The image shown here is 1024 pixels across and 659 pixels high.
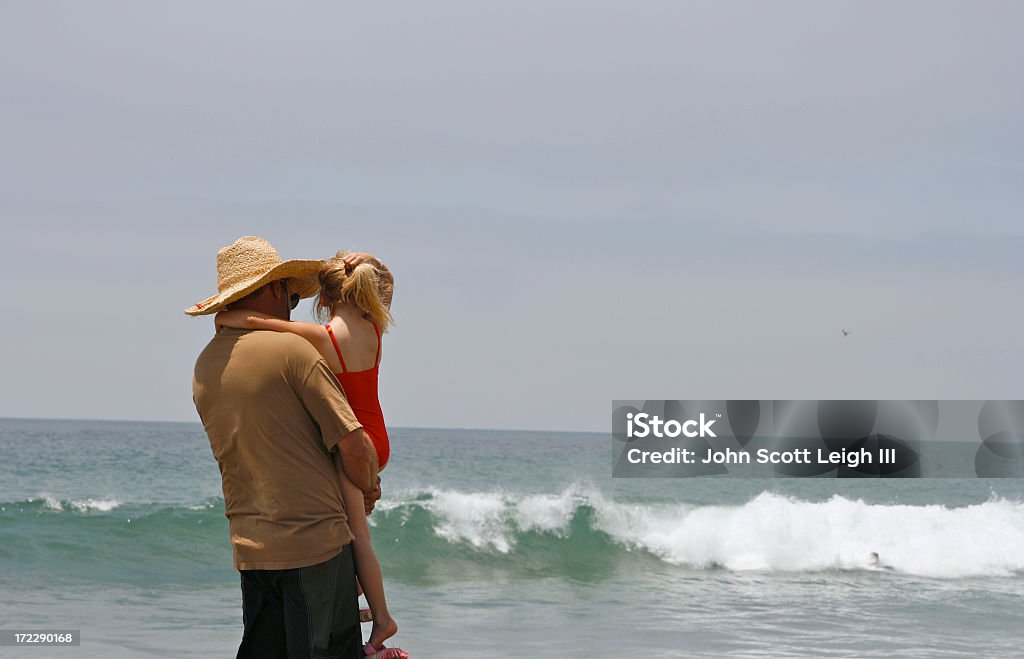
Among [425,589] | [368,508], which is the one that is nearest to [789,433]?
[425,589]

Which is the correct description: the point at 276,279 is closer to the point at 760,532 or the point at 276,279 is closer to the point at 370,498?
the point at 370,498

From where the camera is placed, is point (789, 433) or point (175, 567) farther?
point (789, 433)

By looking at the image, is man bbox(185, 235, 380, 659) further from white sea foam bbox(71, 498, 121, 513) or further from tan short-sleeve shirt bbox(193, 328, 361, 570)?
white sea foam bbox(71, 498, 121, 513)

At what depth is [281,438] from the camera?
2.61 m

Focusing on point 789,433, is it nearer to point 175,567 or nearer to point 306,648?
point 175,567

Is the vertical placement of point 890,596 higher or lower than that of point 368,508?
lower

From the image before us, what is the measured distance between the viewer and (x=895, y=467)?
89.0 feet

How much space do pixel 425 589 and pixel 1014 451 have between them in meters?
23.9

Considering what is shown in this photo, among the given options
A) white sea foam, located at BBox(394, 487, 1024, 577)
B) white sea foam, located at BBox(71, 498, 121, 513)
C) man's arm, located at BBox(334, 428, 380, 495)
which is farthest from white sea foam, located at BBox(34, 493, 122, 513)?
man's arm, located at BBox(334, 428, 380, 495)

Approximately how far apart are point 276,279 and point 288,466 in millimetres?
518

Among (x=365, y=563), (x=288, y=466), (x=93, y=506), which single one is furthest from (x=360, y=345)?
(x=93, y=506)

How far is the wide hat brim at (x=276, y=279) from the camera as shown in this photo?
2711 mm

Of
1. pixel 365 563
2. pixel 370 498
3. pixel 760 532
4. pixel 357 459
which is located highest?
pixel 357 459

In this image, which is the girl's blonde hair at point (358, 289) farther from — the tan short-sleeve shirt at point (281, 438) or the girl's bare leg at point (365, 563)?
the girl's bare leg at point (365, 563)
